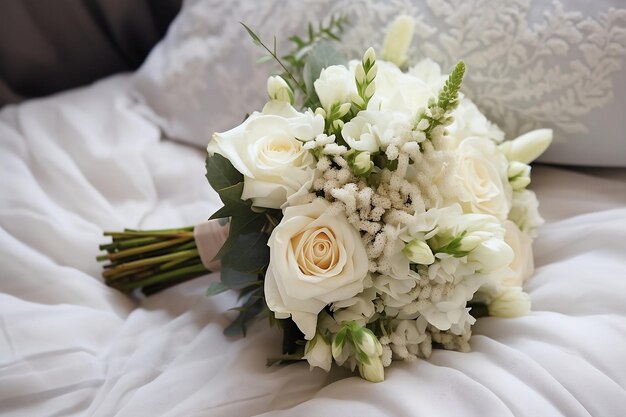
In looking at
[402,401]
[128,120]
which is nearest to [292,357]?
[402,401]

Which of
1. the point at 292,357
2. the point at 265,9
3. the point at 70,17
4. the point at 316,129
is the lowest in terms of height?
the point at 292,357

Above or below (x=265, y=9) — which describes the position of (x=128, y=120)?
below

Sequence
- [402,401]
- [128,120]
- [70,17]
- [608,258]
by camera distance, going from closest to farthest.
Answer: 1. [402,401]
2. [608,258]
3. [128,120]
4. [70,17]

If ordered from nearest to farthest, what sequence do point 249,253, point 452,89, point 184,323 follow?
point 452,89 → point 249,253 → point 184,323

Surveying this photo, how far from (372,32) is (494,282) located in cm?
44

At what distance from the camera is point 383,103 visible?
688 mm

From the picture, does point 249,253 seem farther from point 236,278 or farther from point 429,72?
point 429,72

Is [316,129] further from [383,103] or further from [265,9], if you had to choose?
[265,9]

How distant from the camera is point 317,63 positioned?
0.77 meters

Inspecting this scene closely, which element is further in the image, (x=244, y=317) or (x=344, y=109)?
(x=244, y=317)

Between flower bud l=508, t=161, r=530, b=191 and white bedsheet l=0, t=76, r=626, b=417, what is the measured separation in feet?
0.41

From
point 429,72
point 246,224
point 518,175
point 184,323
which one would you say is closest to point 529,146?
point 518,175

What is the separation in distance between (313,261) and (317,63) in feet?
0.94

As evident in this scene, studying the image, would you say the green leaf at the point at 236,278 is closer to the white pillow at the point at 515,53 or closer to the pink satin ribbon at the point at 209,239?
the pink satin ribbon at the point at 209,239
